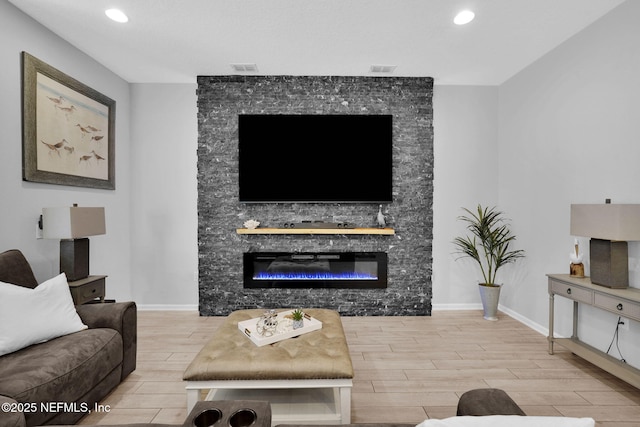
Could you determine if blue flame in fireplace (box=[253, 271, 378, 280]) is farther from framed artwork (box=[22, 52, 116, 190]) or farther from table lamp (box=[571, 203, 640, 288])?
table lamp (box=[571, 203, 640, 288])

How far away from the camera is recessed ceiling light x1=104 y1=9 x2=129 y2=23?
2.69m

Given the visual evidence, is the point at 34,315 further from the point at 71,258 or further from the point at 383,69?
the point at 383,69

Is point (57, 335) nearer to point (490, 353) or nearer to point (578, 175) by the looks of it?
point (490, 353)

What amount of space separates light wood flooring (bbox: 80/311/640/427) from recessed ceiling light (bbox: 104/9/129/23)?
2818mm

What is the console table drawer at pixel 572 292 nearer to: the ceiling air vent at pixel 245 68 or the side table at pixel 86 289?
the ceiling air vent at pixel 245 68

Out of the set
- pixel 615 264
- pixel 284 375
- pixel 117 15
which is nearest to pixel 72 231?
pixel 117 15

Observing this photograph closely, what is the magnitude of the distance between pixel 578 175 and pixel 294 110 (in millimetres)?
2943

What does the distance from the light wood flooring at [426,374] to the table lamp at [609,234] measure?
79 centimetres

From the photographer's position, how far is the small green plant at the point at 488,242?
3912 mm

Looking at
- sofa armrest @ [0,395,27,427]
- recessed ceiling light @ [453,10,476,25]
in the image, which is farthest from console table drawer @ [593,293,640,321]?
sofa armrest @ [0,395,27,427]

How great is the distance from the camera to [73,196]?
10.7 feet

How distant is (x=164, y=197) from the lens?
417 centimetres

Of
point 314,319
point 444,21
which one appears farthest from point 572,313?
point 444,21

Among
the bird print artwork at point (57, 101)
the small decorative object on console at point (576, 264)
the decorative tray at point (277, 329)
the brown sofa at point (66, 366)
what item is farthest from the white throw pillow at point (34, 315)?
the small decorative object on console at point (576, 264)
